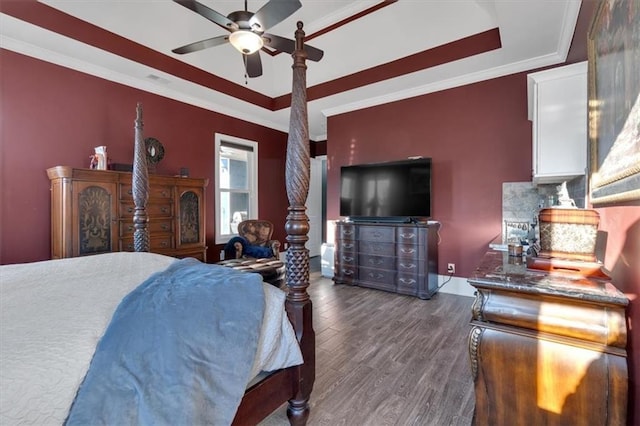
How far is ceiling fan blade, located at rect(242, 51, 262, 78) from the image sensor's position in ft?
9.17

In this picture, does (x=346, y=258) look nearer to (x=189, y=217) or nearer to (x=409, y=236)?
(x=409, y=236)

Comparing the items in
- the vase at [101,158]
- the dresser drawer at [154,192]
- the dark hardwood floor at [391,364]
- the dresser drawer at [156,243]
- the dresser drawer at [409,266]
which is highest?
the vase at [101,158]

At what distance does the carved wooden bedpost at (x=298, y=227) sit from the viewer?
4.91ft

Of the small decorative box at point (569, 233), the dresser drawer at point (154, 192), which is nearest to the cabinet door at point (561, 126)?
the small decorative box at point (569, 233)

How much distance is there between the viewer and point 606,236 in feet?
4.60

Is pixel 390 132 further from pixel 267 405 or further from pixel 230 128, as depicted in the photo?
pixel 267 405

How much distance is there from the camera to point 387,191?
4.14m

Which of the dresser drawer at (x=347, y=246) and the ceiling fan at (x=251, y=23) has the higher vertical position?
the ceiling fan at (x=251, y=23)

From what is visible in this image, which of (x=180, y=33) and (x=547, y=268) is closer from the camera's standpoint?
(x=547, y=268)

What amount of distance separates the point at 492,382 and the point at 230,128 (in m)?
5.03

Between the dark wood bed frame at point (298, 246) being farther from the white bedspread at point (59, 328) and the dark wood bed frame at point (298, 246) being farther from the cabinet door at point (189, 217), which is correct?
the cabinet door at point (189, 217)

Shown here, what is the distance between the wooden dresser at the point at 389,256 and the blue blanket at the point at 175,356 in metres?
2.80

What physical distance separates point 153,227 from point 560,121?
4.19m

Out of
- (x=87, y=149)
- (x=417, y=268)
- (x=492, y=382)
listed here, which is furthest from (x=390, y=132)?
(x=87, y=149)
